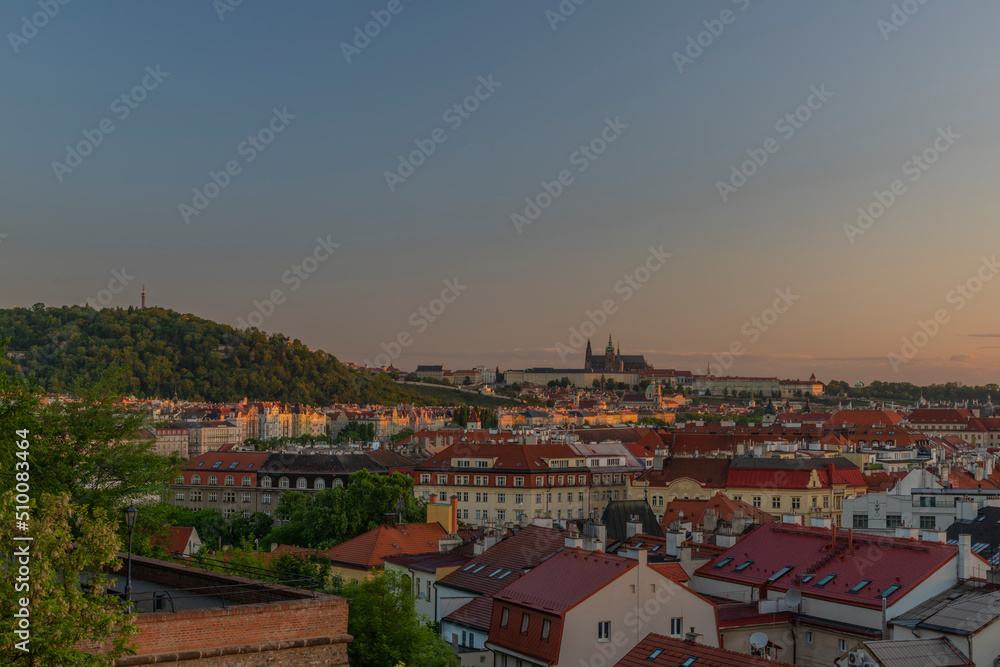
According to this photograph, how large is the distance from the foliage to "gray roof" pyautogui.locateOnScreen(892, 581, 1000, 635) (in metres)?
31.1

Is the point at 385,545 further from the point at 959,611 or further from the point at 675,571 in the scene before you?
the point at 959,611

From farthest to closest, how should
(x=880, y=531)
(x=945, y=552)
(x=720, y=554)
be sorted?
1. (x=880, y=531)
2. (x=720, y=554)
3. (x=945, y=552)

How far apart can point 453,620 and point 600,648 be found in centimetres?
544

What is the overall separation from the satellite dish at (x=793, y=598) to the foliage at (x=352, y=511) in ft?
93.4

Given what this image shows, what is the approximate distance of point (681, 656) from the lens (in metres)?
18.3

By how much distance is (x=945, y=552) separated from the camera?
23438 mm

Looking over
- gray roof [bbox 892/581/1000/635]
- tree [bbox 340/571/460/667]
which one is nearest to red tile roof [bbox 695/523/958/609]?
gray roof [bbox 892/581/1000/635]

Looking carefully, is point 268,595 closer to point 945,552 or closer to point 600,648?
point 600,648

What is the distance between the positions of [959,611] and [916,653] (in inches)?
100.0

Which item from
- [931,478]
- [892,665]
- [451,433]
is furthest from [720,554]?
[451,433]

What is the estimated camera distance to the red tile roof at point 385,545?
122ft

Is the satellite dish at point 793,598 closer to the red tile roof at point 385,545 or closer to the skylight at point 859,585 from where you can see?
the skylight at point 859,585

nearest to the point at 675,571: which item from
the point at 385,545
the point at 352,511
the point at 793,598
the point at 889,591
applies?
the point at 793,598

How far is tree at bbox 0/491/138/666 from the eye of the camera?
10086mm
